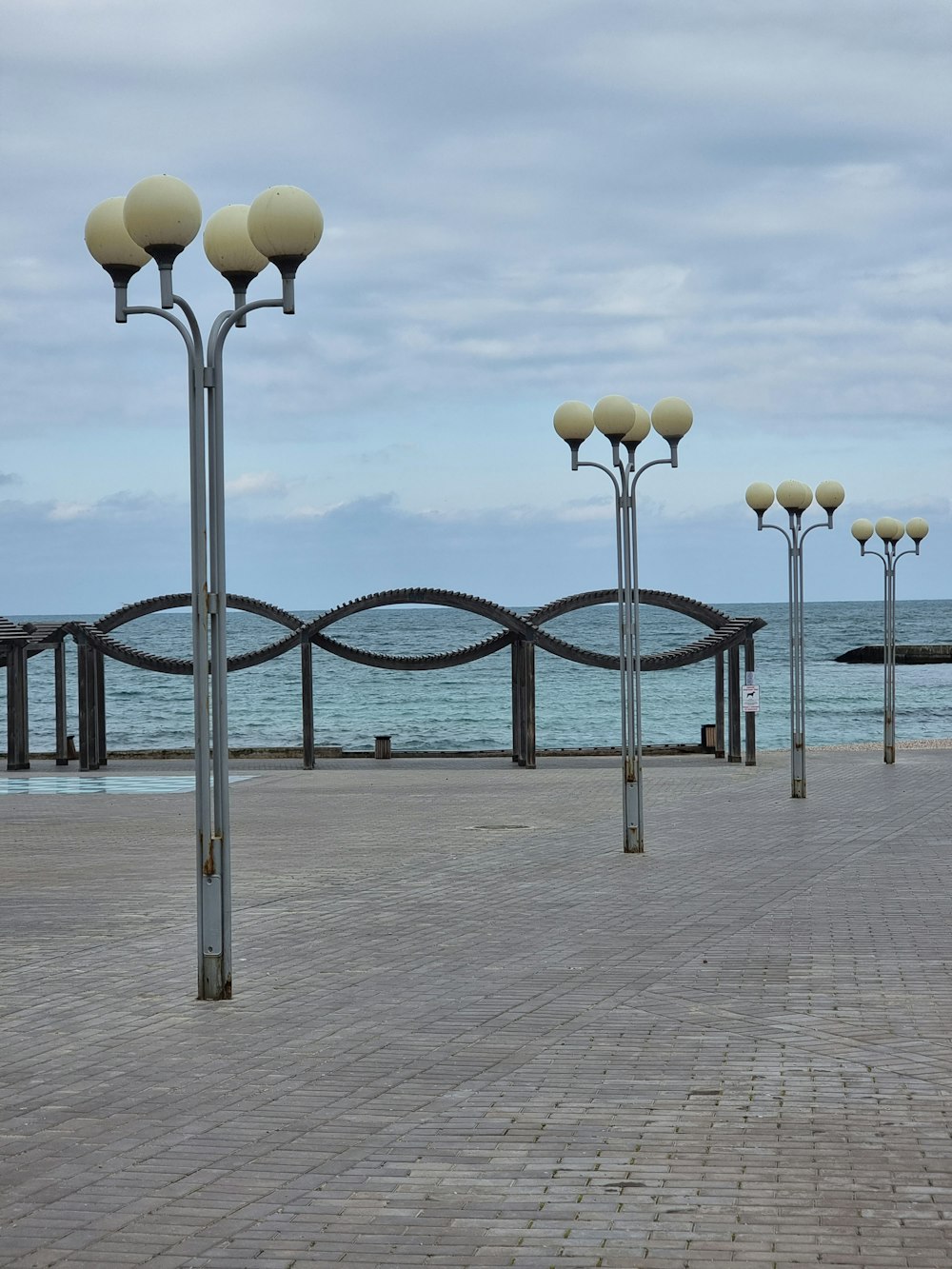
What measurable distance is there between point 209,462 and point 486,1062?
3566mm

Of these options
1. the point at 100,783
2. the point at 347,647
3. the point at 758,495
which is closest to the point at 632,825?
the point at 758,495

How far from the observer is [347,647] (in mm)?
28016

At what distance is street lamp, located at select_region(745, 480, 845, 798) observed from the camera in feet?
68.2

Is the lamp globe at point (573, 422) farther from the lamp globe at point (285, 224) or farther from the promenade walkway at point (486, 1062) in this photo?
the lamp globe at point (285, 224)

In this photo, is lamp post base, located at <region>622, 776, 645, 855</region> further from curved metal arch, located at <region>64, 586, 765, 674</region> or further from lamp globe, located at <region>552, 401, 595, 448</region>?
curved metal arch, located at <region>64, 586, 765, 674</region>

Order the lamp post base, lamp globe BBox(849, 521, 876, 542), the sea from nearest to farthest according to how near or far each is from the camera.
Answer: the lamp post base → lamp globe BBox(849, 521, 876, 542) → the sea

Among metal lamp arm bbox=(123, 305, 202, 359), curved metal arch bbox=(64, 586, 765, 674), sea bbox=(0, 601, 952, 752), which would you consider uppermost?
metal lamp arm bbox=(123, 305, 202, 359)

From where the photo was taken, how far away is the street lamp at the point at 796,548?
20.8 m

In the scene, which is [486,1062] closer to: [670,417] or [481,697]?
[670,417]

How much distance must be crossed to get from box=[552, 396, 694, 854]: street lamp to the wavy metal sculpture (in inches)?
431

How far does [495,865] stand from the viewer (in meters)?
14.1

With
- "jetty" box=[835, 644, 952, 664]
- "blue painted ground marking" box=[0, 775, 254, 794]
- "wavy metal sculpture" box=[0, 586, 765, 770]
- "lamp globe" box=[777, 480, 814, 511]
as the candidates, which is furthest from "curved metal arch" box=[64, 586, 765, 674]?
"jetty" box=[835, 644, 952, 664]

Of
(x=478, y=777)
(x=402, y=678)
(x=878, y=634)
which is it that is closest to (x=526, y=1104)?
(x=478, y=777)

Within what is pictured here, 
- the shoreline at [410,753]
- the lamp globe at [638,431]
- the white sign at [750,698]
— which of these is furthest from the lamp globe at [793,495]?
the shoreline at [410,753]
